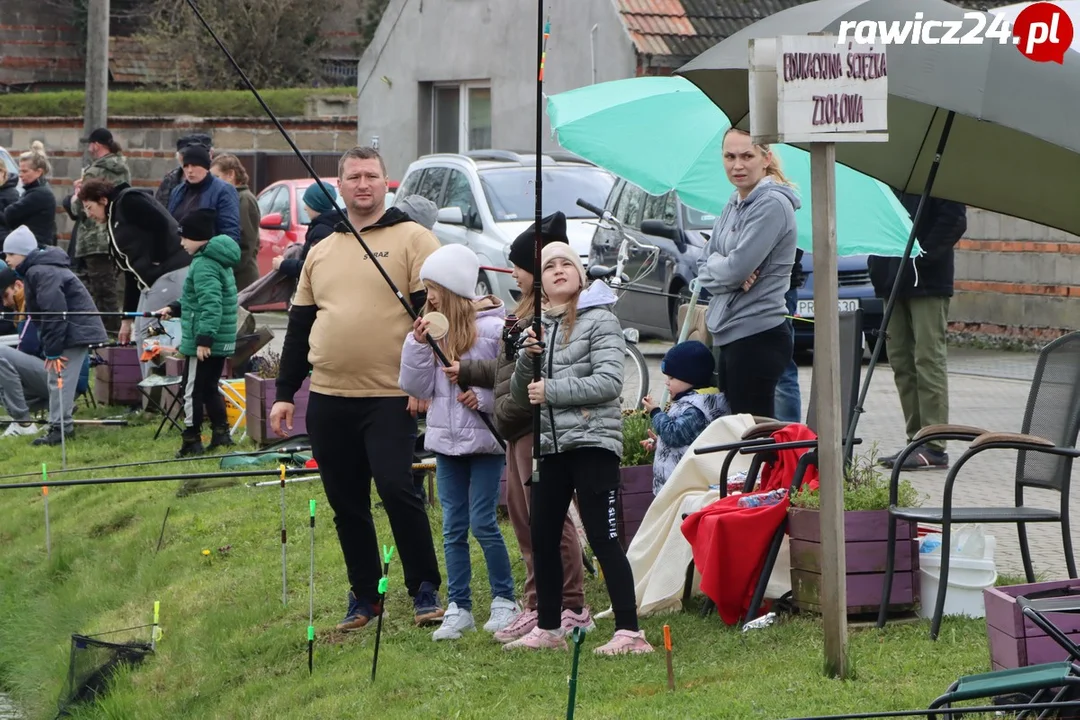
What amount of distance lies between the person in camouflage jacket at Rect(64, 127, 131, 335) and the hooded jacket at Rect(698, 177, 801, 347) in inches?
346

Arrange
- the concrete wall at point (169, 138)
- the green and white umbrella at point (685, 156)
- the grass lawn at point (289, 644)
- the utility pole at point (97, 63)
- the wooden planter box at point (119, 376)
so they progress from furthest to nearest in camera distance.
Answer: the concrete wall at point (169, 138)
the utility pole at point (97, 63)
the wooden planter box at point (119, 376)
the green and white umbrella at point (685, 156)
the grass lawn at point (289, 644)

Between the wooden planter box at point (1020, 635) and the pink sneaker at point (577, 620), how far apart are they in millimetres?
2074

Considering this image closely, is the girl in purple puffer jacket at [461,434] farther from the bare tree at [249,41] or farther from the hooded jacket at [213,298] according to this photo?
the bare tree at [249,41]

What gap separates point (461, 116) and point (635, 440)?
17686 mm

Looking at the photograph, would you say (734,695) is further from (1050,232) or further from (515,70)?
(515,70)

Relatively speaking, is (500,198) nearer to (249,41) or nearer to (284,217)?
(284,217)

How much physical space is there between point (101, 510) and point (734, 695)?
7.22 metres

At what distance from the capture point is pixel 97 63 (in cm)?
2175

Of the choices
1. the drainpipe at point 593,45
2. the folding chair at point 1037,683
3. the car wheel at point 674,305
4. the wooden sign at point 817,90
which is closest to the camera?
the folding chair at point 1037,683

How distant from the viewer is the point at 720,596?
22.9ft

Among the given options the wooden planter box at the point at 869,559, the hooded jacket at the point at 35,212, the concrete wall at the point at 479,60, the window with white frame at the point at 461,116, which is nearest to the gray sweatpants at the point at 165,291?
the hooded jacket at the point at 35,212

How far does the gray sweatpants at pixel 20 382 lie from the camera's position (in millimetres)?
14372

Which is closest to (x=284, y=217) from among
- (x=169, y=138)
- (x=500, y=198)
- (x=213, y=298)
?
(x=500, y=198)

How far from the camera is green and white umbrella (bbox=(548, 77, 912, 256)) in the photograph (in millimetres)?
9633
